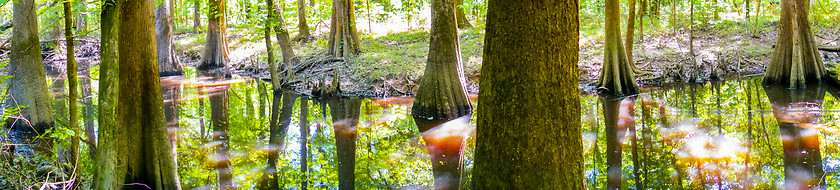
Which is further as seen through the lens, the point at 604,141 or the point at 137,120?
the point at 604,141

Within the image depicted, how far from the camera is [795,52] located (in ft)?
44.3

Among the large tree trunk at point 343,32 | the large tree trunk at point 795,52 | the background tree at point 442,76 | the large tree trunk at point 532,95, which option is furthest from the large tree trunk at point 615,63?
the large tree trunk at point 532,95

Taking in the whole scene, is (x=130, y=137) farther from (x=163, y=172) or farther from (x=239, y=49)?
(x=239, y=49)

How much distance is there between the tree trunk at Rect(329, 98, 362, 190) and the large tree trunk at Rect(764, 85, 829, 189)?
17.1 ft

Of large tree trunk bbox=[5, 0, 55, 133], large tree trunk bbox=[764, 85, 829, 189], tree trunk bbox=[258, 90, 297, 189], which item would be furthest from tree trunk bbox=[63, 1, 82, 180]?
large tree trunk bbox=[764, 85, 829, 189]

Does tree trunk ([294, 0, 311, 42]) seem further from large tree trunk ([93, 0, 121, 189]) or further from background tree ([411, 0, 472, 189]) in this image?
large tree trunk ([93, 0, 121, 189])

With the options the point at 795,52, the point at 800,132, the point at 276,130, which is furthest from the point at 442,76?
the point at 795,52

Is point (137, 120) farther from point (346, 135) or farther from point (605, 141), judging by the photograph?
point (605, 141)

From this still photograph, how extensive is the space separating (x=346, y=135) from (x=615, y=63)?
22.9ft

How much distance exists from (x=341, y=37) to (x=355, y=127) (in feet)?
23.2

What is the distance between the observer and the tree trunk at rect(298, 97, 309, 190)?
7.45m

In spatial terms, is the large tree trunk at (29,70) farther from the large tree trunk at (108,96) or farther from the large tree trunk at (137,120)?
the large tree trunk at (108,96)

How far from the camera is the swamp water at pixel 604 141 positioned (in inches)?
283

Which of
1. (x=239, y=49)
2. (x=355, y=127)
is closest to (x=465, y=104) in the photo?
(x=355, y=127)
